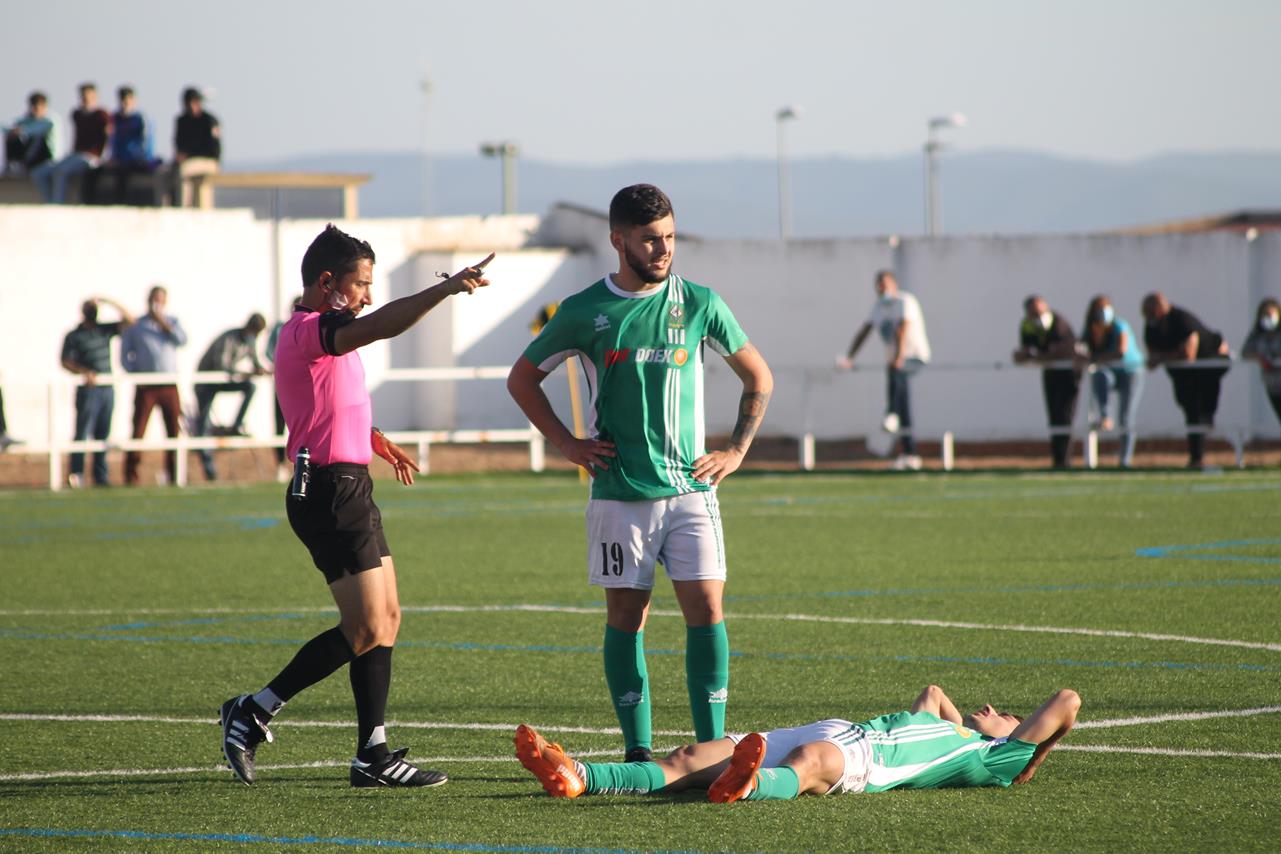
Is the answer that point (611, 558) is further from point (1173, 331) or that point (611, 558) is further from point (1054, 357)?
point (1173, 331)

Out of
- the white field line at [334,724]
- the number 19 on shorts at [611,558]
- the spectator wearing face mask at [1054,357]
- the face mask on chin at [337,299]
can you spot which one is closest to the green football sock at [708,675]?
the number 19 on shorts at [611,558]

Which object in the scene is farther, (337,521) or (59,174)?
(59,174)

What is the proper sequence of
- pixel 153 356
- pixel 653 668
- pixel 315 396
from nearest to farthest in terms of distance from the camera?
pixel 315 396 < pixel 653 668 < pixel 153 356

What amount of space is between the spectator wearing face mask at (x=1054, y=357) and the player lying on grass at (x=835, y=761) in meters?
16.3

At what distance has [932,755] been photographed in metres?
6.16

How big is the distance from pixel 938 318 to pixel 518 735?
83.0 ft

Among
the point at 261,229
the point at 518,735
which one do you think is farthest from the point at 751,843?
the point at 261,229

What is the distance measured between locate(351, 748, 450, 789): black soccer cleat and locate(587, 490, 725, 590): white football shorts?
834mm

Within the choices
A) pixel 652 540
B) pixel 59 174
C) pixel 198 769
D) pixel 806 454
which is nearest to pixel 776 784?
pixel 652 540

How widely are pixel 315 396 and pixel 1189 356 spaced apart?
1674cm

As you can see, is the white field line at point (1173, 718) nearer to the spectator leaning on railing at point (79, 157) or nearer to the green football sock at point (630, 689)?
the green football sock at point (630, 689)

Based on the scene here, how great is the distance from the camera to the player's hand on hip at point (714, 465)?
6512 mm

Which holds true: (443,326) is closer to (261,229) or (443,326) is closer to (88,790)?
(261,229)

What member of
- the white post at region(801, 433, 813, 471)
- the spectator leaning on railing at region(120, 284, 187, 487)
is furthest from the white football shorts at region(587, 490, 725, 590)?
the white post at region(801, 433, 813, 471)
